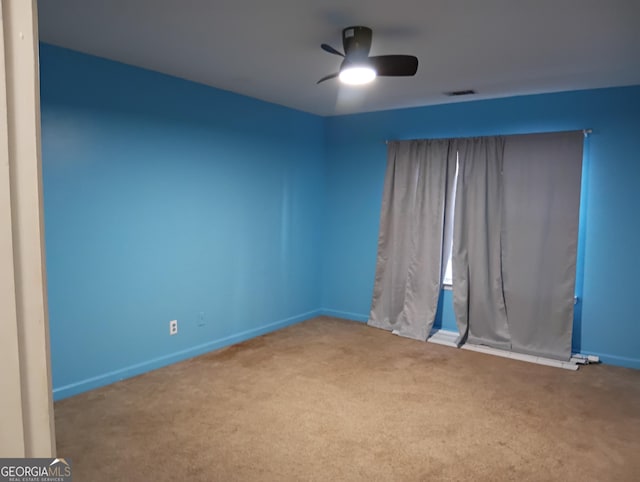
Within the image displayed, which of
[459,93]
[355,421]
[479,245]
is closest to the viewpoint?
[355,421]

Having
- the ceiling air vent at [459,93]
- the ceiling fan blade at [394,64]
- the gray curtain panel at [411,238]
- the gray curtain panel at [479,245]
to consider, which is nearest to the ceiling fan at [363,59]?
the ceiling fan blade at [394,64]

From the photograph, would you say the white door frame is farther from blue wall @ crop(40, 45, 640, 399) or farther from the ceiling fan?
blue wall @ crop(40, 45, 640, 399)

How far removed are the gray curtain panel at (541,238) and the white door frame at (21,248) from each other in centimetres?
445

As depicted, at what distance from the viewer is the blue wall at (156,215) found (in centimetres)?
322

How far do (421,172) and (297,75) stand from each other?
6.06ft

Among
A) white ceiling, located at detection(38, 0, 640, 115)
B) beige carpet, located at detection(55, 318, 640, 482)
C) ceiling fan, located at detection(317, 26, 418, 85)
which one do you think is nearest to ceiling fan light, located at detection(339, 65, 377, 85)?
ceiling fan, located at detection(317, 26, 418, 85)

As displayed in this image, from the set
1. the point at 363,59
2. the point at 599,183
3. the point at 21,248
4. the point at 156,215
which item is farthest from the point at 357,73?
the point at 599,183

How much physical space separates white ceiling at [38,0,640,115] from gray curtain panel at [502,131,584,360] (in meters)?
0.60

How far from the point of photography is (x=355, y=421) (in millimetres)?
3066

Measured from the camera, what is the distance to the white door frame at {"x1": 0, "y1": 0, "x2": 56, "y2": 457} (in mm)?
460

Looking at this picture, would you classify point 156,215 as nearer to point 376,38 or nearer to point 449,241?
point 376,38

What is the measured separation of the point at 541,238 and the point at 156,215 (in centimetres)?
342

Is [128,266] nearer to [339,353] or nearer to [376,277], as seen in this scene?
[339,353]

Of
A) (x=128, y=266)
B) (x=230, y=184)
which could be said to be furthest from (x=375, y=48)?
(x=128, y=266)
